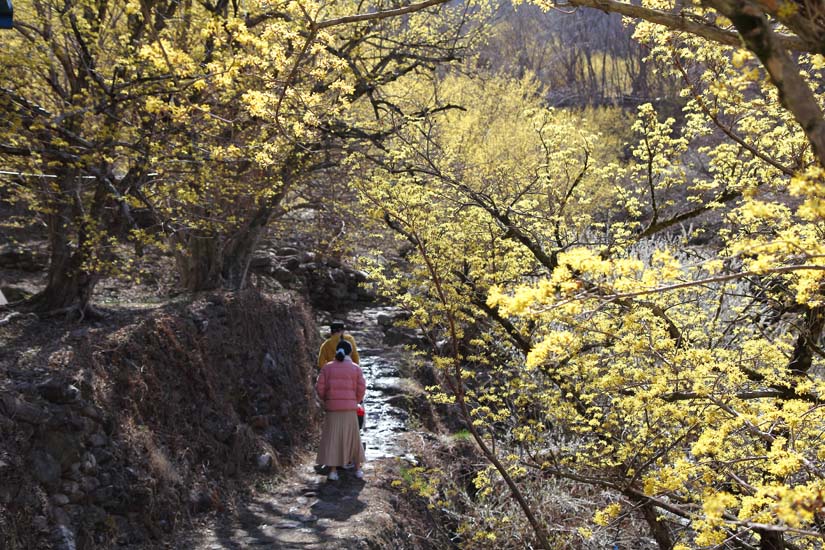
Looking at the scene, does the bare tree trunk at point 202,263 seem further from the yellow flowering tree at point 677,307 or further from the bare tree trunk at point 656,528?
the bare tree trunk at point 656,528

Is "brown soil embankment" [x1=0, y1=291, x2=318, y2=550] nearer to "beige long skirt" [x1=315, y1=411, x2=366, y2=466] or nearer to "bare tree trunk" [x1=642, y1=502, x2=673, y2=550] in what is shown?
"beige long skirt" [x1=315, y1=411, x2=366, y2=466]

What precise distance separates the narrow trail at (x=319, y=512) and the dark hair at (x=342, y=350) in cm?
153

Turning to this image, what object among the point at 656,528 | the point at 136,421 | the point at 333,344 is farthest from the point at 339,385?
the point at 656,528

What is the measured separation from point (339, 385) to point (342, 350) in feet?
1.30

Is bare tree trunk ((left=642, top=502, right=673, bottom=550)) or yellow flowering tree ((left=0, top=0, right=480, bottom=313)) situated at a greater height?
yellow flowering tree ((left=0, top=0, right=480, bottom=313))

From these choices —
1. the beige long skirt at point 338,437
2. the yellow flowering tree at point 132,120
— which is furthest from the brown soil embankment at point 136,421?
the yellow flowering tree at point 132,120

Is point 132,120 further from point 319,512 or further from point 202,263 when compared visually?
point 319,512

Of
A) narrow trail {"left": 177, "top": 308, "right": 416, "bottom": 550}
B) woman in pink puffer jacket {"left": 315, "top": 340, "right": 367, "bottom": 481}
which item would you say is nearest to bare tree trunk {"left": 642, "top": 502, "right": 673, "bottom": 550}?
narrow trail {"left": 177, "top": 308, "right": 416, "bottom": 550}

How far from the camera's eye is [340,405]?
7.94 metres

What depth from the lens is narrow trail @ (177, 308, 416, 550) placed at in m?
6.37

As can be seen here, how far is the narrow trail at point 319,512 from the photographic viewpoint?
20.9 feet

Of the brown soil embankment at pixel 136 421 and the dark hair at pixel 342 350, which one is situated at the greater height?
the dark hair at pixel 342 350

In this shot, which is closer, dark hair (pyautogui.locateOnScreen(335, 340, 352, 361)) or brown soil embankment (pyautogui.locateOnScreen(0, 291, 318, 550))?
brown soil embankment (pyautogui.locateOnScreen(0, 291, 318, 550))

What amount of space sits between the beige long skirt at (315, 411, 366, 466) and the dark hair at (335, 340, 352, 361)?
0.66 m
